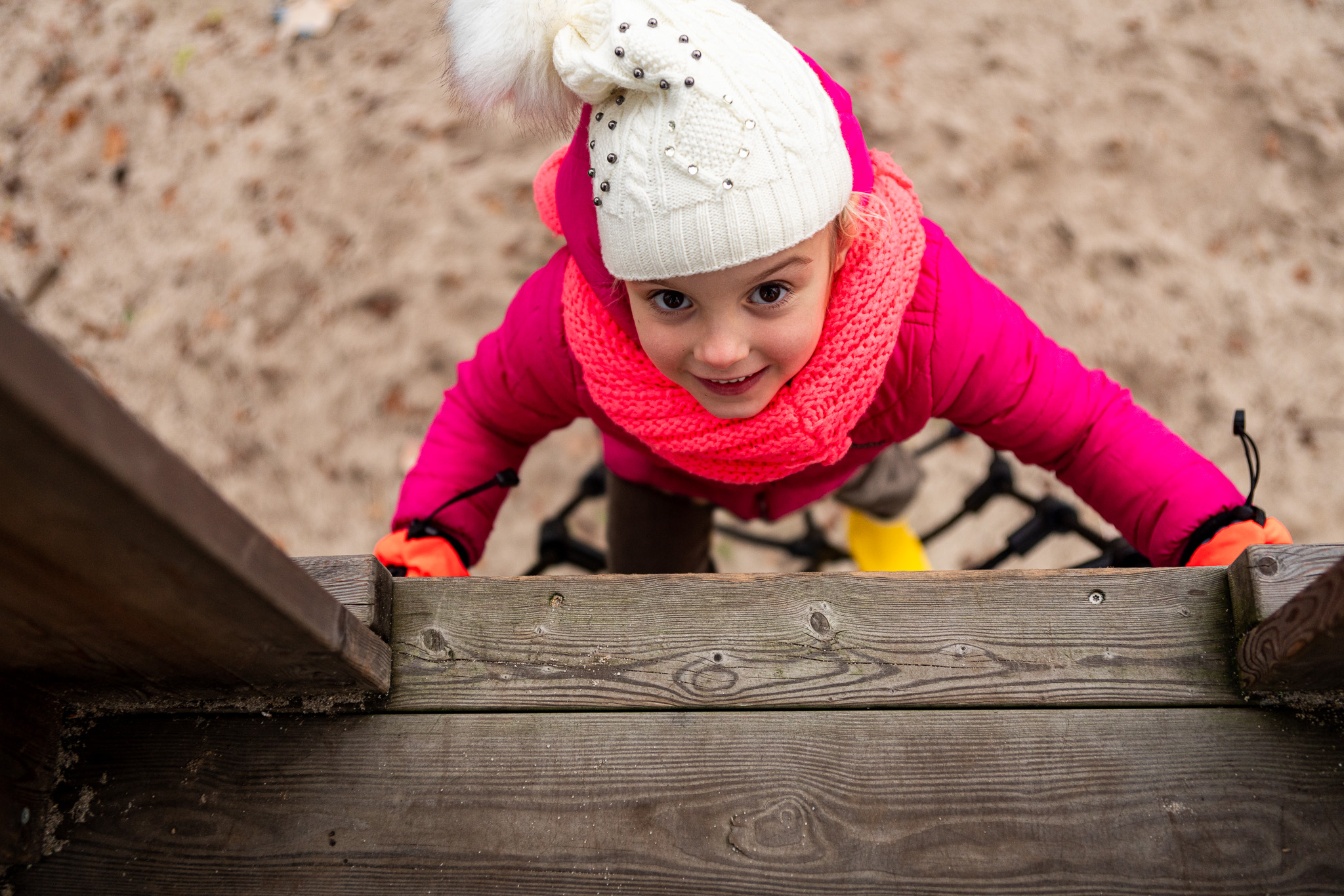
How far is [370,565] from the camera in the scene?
1.10 meters

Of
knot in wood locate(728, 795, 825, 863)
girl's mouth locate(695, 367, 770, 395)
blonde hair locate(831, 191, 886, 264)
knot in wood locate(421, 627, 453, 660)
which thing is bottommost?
knot in wood locate(728, 795, 825, 863)

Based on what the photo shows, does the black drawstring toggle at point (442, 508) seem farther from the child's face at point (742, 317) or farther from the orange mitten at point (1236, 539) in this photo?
the orange mitten at point (1236, 539)

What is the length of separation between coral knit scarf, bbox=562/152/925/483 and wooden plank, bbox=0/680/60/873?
791mm

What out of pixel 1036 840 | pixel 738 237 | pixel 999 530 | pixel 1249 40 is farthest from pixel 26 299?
pixel 1249 40

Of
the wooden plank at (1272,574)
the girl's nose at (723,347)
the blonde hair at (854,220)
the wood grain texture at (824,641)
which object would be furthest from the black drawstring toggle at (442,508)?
the wooden plank at (1272,574)

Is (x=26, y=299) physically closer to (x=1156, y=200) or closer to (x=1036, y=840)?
(x=1036, y=840)

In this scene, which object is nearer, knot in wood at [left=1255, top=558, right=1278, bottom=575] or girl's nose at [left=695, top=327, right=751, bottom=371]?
knot in wood at [left=1255, top=558, right=1278, bottom=575]

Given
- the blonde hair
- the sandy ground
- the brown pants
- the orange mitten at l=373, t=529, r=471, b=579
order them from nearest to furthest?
the blonde hair
the orange mitten at l=373, t=529, r=471, b=579
the brown pants
the sandy ground

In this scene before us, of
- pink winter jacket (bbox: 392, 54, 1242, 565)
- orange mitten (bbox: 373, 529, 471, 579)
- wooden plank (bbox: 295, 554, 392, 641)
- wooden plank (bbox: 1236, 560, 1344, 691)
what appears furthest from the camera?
orange mitten (bbox: 373, 529, 471, 579)

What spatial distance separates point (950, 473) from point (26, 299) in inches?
124

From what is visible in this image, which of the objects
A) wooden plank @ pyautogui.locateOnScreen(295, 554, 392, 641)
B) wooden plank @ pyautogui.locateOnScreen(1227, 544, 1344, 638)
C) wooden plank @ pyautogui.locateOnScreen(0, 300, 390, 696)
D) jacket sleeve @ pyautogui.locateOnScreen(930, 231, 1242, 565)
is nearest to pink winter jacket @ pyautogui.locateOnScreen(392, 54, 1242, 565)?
jacket sleeve @ pyautogui.locateOnScreen(930, 231, 1242, 565)

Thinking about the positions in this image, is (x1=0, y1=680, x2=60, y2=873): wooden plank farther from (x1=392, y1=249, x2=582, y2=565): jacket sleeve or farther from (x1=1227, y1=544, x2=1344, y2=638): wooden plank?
(x1=1227, y1=544, x2=1344, y2=638): wooden plank

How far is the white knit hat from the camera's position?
3.43 ft

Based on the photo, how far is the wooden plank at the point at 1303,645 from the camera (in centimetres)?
83
